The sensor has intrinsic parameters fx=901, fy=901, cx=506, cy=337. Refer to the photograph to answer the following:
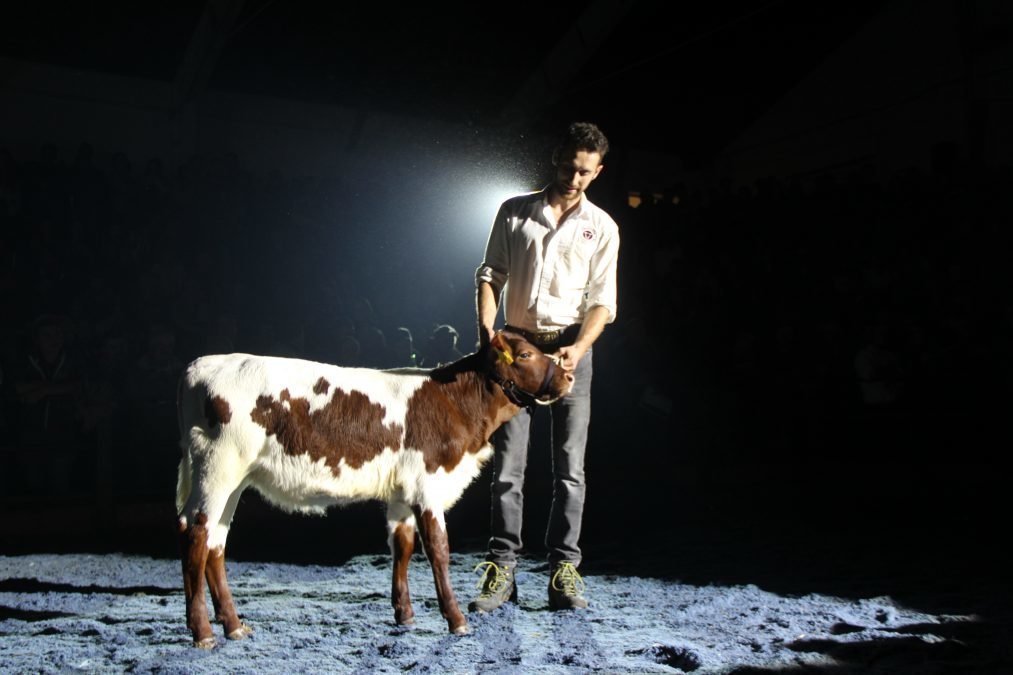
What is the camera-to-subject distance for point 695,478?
7.18m

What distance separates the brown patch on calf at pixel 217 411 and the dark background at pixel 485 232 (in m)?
2.21

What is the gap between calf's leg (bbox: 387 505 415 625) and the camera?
379cm

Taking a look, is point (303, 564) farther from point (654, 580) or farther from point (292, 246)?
→ point (292, 246)

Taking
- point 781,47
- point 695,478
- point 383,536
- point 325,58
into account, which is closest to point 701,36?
point 781,47

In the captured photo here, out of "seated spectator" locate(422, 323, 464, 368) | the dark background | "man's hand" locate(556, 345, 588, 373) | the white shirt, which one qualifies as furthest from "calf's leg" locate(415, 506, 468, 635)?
"seated spectator" locate(422, 323, 464, 368)

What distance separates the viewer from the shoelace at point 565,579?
13.5 ft

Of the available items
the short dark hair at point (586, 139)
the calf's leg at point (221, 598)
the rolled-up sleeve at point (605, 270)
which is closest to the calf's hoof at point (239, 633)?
the calf's leg at point (221, 598)

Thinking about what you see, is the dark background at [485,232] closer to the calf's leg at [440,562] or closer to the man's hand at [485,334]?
the calf's leg at [440,562]

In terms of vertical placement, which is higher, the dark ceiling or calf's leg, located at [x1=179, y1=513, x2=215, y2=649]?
the dark ceiling

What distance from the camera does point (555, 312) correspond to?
4094 millimetres

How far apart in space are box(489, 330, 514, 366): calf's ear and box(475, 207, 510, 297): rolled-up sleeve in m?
0.41

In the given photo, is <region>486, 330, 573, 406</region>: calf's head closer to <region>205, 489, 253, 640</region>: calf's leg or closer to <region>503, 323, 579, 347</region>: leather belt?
<region>503, 323, 579, 347</region>: leather belt

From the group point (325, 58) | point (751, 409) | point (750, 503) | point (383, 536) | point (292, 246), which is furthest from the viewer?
point (325, 58)

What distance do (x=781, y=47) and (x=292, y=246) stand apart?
760 cm
